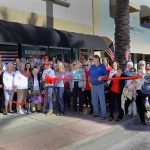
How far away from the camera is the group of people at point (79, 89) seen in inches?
383

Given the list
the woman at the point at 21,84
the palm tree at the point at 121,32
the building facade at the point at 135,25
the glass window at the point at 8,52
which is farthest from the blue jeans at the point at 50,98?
the building facade at the point at 135,25

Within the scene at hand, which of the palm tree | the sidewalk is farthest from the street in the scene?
the palm tree

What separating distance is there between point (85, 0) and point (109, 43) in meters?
2.89

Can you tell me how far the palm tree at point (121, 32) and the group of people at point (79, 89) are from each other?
2984 mm

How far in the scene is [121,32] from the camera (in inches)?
544

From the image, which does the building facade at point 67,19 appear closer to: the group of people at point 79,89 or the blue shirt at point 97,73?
the group of people at point 79,89

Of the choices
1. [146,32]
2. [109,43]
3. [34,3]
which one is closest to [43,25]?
[34,3]

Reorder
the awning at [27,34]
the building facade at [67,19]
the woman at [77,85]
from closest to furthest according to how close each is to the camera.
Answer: the woman at [77,85], the awning at [27,34], the building facade at [67,19]

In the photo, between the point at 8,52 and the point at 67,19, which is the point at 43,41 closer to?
the point at 8,52

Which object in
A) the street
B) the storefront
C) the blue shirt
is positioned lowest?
the street

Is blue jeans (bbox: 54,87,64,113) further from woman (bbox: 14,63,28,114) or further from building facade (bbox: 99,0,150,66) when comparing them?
building facade (bbox: 99,0,150,66)

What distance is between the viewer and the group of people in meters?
9.73

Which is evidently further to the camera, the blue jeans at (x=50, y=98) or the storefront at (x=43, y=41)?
the storefront at (x=43, y=41)

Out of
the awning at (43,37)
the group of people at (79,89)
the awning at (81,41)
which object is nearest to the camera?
the group of people at (79,89)
